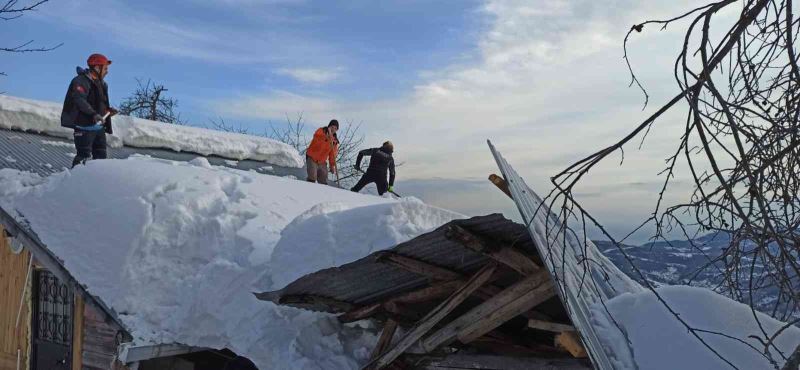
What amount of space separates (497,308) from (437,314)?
54 cm

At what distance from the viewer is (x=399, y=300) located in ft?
19.5

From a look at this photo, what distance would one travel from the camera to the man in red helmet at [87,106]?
383 inches

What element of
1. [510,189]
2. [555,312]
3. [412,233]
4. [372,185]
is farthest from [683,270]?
[372,185]

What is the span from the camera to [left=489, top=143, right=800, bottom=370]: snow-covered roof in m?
4.12

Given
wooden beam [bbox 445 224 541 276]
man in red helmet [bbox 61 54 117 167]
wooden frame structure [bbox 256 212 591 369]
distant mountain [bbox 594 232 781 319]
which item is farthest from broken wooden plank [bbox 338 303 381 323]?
man in red helmet [bbox 61 54 117 167]

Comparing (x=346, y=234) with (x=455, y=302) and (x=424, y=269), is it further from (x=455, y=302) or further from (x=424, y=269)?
(x=455, y=302)

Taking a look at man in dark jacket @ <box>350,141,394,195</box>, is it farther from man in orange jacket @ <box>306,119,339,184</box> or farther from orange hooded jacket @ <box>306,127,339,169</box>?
orange hooded jacket @ <box>306,127,339,169</box>

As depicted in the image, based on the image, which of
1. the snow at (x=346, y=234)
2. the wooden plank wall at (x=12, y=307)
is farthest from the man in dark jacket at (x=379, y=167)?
the snow at (x=346, y=234)

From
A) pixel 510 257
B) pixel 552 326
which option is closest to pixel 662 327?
pixel 552 326

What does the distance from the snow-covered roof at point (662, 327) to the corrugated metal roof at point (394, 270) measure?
0.32 meters

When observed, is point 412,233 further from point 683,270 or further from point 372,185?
point 372,185

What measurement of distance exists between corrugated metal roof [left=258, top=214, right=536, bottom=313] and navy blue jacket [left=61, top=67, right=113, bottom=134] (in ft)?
17.7

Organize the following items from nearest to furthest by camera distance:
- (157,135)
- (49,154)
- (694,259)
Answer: (694,259)
(49,154)
(157,135)

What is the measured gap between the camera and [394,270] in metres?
5.61
